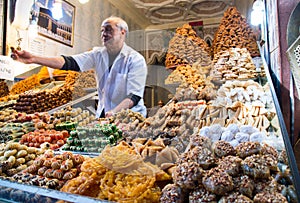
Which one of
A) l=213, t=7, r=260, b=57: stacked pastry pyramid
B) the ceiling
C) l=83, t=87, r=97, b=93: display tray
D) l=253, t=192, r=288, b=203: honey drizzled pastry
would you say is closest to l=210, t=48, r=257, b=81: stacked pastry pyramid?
l=213, t=7, r=260, b=57: stacked pastry pyramid

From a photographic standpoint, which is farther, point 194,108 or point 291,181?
point 194,108

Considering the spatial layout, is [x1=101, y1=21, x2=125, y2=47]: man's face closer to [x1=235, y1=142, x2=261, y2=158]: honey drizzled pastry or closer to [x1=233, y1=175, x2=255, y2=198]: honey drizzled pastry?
[x1=235, y1=142, x2=261, y2=158]: honey drizzled pastry

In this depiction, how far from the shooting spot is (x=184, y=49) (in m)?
2.32

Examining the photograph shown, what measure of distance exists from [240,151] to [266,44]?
78.0 inches

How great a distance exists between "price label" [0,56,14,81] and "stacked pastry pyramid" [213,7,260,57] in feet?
9.37

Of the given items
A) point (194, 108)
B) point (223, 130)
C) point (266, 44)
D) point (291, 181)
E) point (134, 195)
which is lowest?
point (134, 195)

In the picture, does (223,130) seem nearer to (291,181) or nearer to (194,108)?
(194,108)

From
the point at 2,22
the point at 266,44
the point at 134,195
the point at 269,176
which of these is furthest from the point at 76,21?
the point at 269,176

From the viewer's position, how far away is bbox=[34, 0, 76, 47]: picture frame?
155 inches

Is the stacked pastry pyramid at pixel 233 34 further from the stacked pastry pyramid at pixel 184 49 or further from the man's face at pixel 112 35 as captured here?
the man's face at pixel 112 35

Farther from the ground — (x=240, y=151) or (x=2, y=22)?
(x=2, y=22)

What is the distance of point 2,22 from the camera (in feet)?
12.8

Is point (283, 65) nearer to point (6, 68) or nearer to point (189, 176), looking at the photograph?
point (189, 176)

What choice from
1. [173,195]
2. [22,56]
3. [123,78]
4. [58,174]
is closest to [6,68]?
[22,56]
